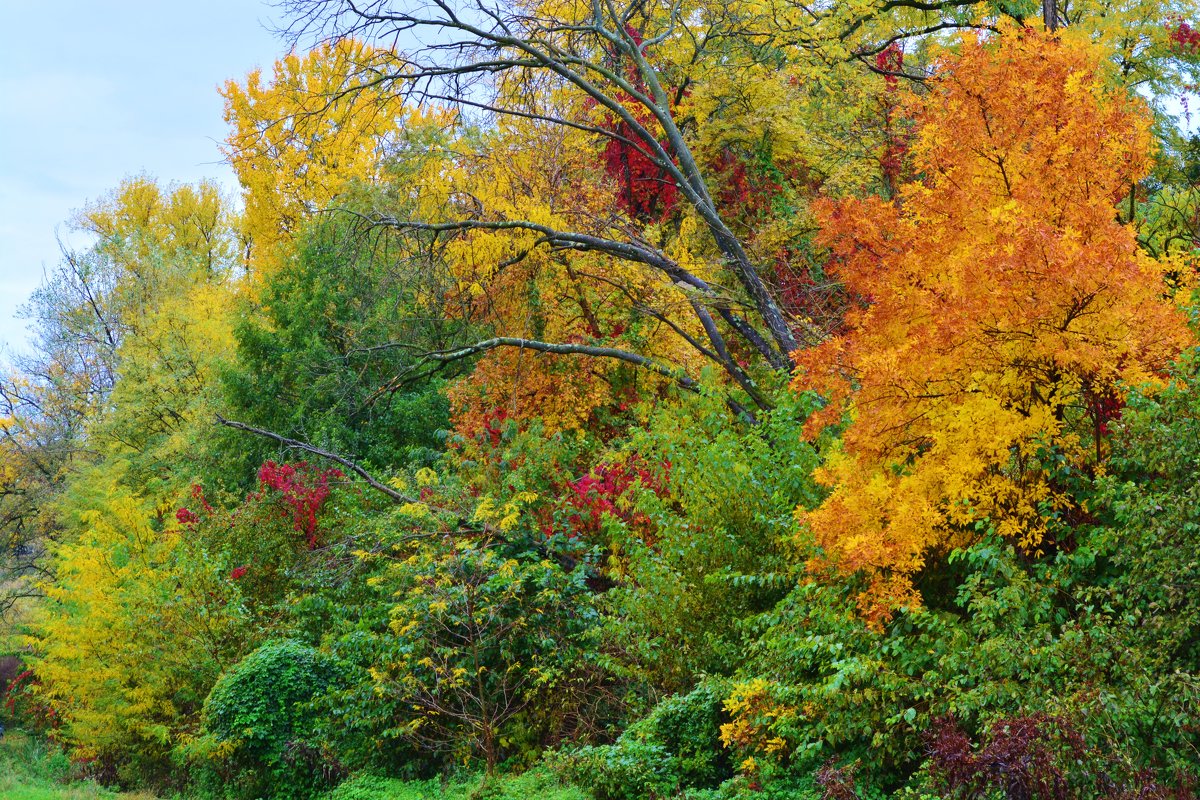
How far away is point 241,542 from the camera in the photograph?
563 inches

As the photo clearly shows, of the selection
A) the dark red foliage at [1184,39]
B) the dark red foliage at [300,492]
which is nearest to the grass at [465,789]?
the dark red foliage at [300,492]

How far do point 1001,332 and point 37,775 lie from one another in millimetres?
15300

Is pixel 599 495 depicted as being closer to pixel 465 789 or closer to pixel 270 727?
pixel 465 789

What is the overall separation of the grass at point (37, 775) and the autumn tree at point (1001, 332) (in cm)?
902

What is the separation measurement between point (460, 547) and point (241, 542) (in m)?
5.07

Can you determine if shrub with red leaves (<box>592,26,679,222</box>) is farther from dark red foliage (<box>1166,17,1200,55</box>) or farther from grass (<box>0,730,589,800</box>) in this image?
grass (<box>0,730,589,800</box>)

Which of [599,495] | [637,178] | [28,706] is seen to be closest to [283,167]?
[637,178]

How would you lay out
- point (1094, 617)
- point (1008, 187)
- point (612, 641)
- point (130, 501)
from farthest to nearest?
point (130, 501), point (612, 641), point (1008, 187), point (1094, 617)

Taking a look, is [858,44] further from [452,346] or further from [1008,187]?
[1008,187]

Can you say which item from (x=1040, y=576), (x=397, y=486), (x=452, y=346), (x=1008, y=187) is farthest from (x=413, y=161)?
(x=1040, y=576)

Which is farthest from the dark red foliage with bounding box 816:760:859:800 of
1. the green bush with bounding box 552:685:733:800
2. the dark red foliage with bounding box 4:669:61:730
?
the dark red foliage with bounding box 4:669:61:730

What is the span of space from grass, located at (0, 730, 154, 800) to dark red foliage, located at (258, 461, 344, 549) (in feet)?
13.0

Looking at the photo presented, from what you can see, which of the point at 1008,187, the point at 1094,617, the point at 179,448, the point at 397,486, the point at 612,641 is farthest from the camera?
the point at 179,448

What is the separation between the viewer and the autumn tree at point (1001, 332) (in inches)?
262
